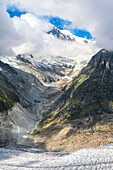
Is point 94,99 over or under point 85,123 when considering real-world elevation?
over

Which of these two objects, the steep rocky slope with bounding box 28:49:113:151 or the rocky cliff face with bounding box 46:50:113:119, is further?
the rocky cliff face with bounding box 46:50:113:119

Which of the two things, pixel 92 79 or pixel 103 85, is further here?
pixel 92 79

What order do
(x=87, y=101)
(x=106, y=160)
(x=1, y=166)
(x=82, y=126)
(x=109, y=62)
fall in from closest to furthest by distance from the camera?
(x=106, y=160), (x=1, y=166), (x=82, y=126), (x=87, y=101), (x=109, y=62)

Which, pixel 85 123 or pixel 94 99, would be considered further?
pixel 94 99

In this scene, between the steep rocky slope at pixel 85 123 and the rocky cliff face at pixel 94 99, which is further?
the rocky cliff face at pixel 94 99

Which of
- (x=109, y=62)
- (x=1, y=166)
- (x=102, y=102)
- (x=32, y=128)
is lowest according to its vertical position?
(x=1, y=166)

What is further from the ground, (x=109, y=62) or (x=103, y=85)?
(x=109, y=62)

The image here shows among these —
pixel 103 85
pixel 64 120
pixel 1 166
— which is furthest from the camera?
pixel 103 85

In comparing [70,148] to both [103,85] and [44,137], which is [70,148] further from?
[103,85]

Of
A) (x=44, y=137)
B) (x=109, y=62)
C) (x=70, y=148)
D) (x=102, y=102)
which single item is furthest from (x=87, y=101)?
(x=109, y=62)

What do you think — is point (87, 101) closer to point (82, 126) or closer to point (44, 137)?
point (82, 126)
